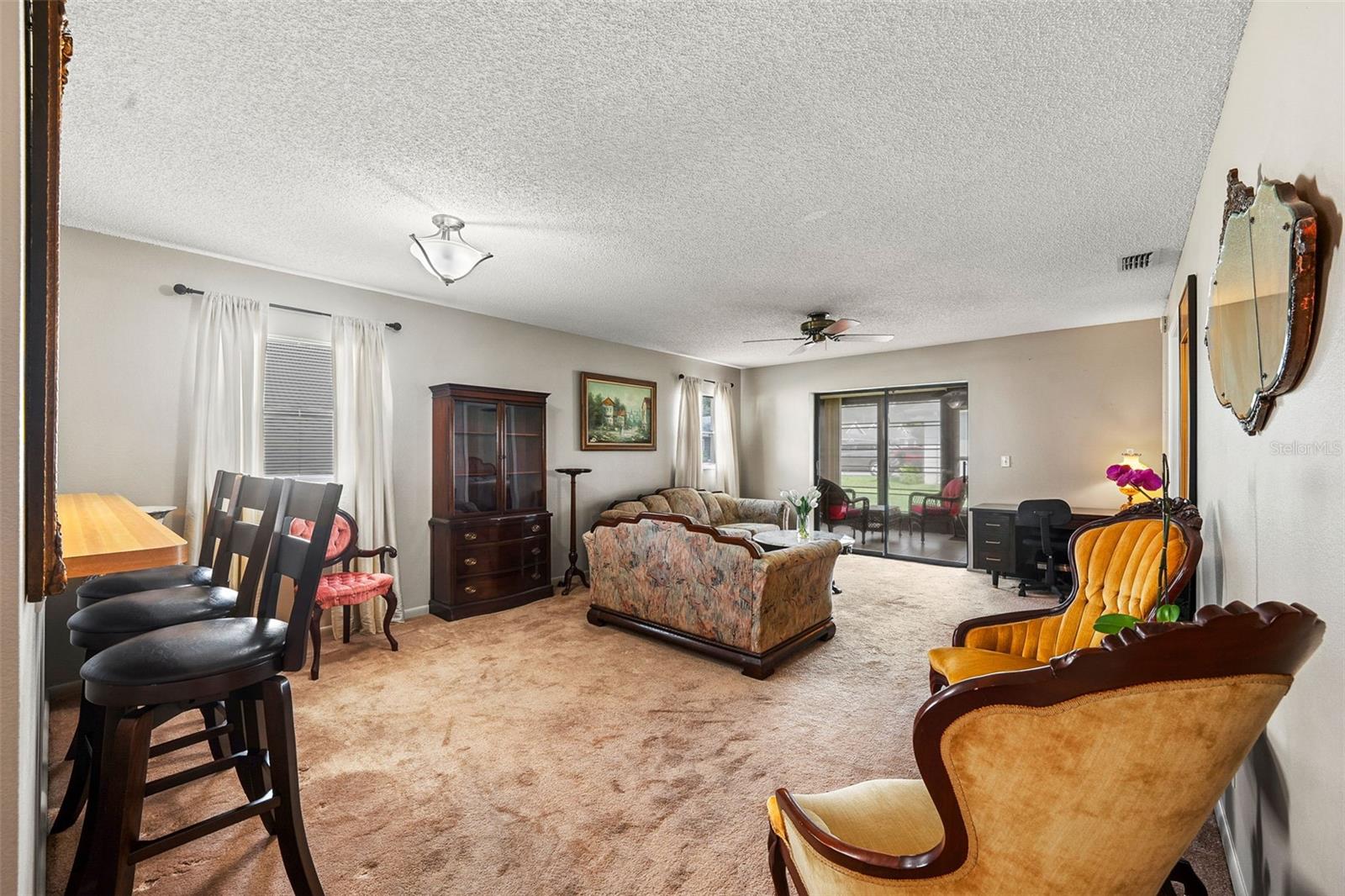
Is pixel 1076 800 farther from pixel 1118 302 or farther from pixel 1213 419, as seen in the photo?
pixel 1118 302

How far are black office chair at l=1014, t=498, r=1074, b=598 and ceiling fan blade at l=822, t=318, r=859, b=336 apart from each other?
7.76 ft

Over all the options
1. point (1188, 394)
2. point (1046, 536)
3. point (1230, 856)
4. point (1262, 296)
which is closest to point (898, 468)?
point (1046, 536)

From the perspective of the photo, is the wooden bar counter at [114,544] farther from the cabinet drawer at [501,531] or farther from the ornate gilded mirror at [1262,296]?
the cabinet drawer at [501,531]

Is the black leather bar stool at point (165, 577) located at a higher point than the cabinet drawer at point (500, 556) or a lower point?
higher

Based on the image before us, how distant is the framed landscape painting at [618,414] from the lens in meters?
5.98

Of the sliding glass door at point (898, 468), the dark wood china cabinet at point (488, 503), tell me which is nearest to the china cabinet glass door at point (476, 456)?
the dark wood china cabinet at point (488, 503)

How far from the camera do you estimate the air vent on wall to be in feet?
11.6

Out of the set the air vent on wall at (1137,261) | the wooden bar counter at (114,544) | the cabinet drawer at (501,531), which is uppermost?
the air vent on wall at (1137,261)

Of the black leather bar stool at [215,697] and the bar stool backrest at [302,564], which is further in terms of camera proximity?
the bar stool backrest at [302,564]

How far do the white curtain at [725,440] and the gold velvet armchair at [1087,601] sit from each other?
17.4 feet

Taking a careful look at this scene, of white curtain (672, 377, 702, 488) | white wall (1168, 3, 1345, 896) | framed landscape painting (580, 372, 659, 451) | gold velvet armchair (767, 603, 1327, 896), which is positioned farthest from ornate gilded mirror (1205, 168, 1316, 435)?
white curtain (672, 377, 702, 488)

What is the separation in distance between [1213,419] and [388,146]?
138 inches

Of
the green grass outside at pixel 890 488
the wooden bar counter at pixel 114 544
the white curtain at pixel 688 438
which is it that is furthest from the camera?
the white curtain at pixel 688 438

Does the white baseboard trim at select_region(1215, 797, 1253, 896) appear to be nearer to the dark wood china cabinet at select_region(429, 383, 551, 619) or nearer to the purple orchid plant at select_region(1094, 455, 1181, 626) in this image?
the purple orchid plant at select_region(1094, 455, 1181, 626)
